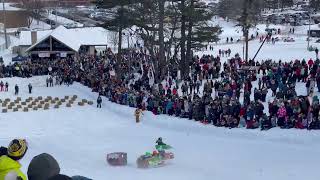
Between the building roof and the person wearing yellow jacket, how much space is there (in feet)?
167

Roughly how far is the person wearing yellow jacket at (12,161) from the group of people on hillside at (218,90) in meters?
17.1

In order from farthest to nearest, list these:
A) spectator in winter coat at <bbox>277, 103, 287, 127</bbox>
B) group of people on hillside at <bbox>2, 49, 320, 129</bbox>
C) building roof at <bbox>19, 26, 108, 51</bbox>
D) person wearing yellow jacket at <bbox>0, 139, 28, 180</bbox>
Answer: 1. building roof at <bbox>19, 26, 108, 51</bbox>
2. group of people on hillside at <bbox>2, 49, 320, 129</bbox>
3. spectator in winter coat at <bbox>277, 103, 287, 127</bbox>
4. person wearing yellow jacket at <bbox>0, 139, 28, 180</bbox>

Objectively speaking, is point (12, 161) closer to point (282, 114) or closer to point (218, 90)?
point (282, 114)

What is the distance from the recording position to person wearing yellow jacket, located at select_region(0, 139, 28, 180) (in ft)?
15.5

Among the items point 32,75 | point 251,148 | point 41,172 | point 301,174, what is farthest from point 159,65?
point 41,172

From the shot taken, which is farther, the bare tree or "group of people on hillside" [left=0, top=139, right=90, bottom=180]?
the bare tree

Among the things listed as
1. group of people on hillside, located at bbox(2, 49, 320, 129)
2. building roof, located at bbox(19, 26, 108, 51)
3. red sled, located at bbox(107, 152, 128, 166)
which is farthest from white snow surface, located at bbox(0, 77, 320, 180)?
building roof, located at bbox(19, 26, 108, 51)

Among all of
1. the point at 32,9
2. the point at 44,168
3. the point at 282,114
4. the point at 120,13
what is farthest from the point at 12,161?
the point at 32,9

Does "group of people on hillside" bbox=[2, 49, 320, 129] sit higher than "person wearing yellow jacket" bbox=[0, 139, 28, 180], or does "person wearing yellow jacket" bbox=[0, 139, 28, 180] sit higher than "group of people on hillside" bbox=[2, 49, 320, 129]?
"person wearing yellow jacket" bbox=[0, 139, 28, 180]

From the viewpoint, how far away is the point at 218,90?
88.4 feet

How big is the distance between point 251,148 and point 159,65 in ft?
58.5

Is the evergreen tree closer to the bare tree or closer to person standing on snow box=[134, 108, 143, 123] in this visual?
person standing on snow box=[134, 108, 143, 123]

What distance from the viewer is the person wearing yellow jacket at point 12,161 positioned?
4719 millimetres

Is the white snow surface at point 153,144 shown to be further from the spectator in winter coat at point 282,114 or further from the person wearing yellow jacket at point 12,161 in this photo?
the person wearing yellow jacket at point 12,161
